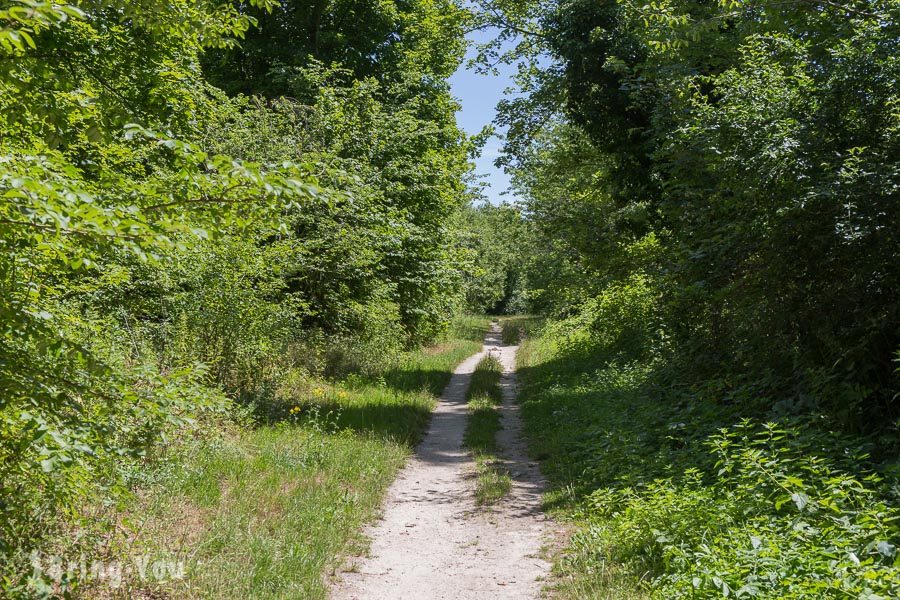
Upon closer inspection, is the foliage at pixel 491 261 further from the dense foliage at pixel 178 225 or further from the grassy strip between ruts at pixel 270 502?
the grassy strip between ruts at pixel 270 502

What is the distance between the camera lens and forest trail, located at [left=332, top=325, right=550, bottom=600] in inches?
230

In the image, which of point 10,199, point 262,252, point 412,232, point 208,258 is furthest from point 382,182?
point 10,199

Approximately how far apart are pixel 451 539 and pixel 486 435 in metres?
4.97

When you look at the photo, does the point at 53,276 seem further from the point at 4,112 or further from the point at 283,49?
the point at 283,49

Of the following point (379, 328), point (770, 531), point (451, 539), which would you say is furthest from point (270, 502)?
point (379, 328)

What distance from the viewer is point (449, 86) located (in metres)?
25.3

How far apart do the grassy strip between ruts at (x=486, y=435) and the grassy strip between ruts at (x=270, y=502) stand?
1.19 m

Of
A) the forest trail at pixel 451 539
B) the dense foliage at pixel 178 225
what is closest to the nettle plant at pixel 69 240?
the dense foliage at pixel 178 225

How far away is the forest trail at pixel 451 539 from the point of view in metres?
5.83

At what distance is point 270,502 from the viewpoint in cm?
705

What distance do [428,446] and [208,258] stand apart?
500cm

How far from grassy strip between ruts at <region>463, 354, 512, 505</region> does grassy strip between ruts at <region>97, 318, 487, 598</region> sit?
1.19 meters

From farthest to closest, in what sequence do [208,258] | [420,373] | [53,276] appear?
[420,373] < [208,258] < [53,276]

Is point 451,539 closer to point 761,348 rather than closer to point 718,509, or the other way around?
point 718,509
